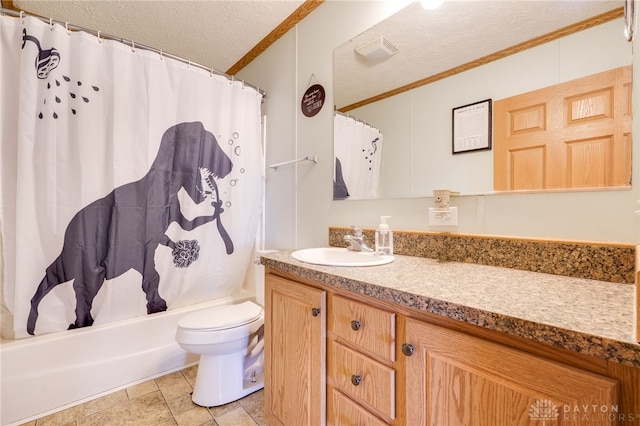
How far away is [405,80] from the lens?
4.23 feet

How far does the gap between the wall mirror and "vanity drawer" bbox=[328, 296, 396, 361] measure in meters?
0.64

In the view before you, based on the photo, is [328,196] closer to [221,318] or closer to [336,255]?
[336,255]

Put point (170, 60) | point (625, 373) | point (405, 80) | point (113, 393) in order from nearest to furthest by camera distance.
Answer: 1. point (625, 373)
2. point (405, 80)
3. point (113, 393)
4. point (170, 60)

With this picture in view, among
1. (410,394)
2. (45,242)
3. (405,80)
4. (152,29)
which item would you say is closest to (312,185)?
(405,80)

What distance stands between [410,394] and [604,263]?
667mm

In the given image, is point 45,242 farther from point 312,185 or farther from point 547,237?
point 547,237

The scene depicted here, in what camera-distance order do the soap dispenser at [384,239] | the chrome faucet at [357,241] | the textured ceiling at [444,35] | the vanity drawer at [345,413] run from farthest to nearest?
the chrome faucet at [357,241]
the soap dispenser at [384,239]
the textured ceiling at [444,35]
the vanity drawer at [345,413]

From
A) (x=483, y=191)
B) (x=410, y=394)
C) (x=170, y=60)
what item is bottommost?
(x=410, y=394)

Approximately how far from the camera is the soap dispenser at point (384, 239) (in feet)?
3.94

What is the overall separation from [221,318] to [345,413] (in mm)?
862

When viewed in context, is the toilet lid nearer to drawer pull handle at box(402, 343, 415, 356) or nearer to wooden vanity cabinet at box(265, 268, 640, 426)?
wooden vanity cabinet at box(265, 268, 640, 426)

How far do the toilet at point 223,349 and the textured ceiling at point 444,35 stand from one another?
1344mm

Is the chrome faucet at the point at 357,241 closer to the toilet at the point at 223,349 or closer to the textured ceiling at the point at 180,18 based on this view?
the toilet at the point at 223,349

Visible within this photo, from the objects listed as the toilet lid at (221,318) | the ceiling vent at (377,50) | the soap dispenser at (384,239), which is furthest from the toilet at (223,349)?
the ceiling vent at (377,50)
